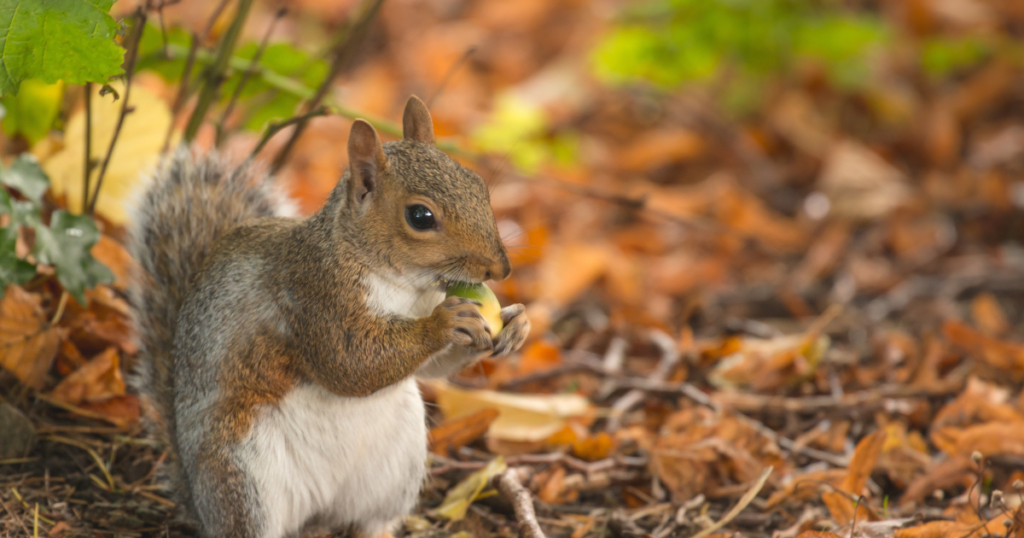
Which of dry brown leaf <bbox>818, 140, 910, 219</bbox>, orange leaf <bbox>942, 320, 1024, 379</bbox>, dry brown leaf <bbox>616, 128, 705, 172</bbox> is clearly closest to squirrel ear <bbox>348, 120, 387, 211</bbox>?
orange leaf <bbox>942, 320, 1024, 379</bbox>

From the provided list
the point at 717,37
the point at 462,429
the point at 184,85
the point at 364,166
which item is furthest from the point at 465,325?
the point at 717,37

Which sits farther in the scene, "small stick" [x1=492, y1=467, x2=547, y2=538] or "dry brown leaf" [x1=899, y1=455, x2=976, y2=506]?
"dry brown leaf" [x1=899, y1=455, x2=976, y2=506]

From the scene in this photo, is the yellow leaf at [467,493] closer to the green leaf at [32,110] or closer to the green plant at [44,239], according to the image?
the green plant at [44,239]

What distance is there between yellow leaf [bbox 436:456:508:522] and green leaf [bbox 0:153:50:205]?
1.33m

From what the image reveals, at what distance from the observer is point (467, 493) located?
8.24 ft

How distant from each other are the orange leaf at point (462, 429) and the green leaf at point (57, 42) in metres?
1.30

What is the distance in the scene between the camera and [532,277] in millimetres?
4480

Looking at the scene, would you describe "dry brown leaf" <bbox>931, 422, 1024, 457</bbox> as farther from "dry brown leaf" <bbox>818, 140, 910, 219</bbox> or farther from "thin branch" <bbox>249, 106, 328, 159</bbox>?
"dry brown leaf" <bbox>818, 140, 910, 219</bbox>

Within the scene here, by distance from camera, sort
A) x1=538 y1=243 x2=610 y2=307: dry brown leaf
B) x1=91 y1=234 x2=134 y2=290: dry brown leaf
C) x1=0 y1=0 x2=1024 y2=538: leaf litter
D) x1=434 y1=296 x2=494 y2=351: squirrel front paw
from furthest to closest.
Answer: x1=538 y1=243 x2=610 y2=307: dry brown leaf → x1=91 y1=234 x2=134 y2=290: dry brown leaf → x1=0 y1=0 x2=1024 y2=538: leaf litter → x1=434 y1=296 x2=494 y2=351: squirrel front paw

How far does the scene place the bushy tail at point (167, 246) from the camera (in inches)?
95.8

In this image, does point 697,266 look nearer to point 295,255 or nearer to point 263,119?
point 263,119

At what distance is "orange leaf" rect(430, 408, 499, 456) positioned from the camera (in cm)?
273

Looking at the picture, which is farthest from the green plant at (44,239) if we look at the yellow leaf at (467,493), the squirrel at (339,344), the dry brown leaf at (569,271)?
the dry brown leaf at (569,271)

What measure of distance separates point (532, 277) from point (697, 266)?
804 mm
